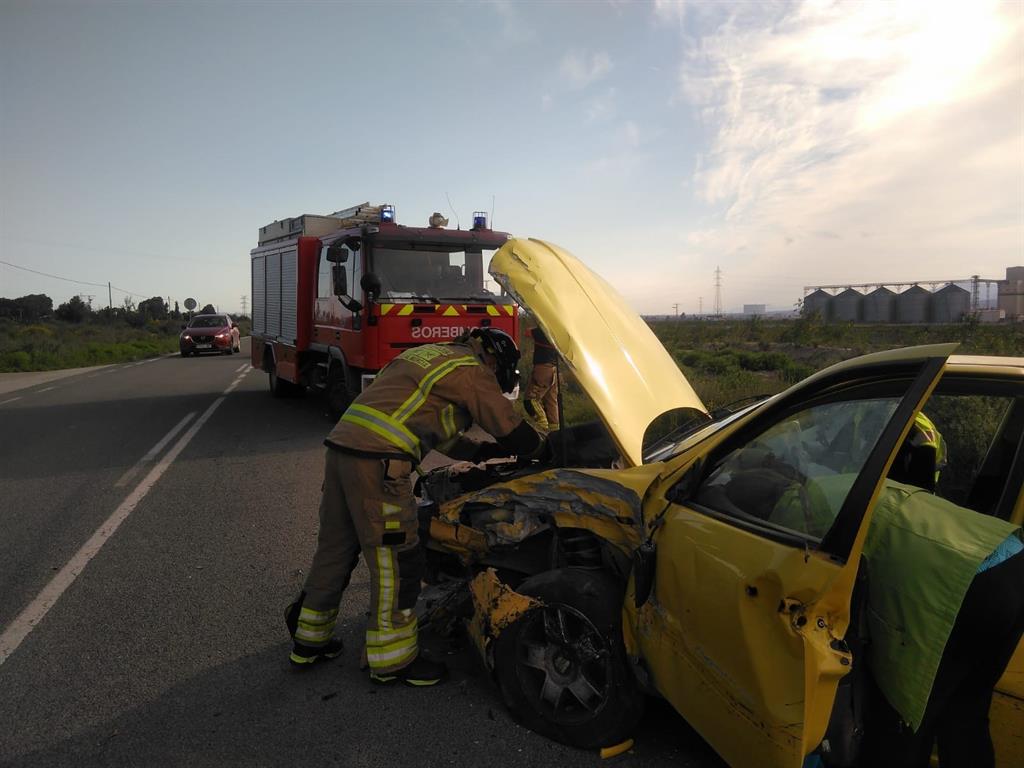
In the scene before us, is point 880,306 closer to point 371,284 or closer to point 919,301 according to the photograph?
point 919,301

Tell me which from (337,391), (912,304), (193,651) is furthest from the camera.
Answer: (912,304)

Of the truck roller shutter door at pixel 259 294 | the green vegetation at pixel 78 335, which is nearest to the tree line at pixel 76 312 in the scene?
the green vegetation at pixel 78 335

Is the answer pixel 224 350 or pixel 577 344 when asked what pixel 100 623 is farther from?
pixel 224 350

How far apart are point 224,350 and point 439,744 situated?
92.7 ft

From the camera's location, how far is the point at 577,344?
116 inches

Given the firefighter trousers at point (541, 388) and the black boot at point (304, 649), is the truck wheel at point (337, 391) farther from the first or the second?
the black boot at point (304, 649)

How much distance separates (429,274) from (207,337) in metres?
21.5

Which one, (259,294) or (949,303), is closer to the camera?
(259,294)

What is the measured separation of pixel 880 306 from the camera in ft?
189

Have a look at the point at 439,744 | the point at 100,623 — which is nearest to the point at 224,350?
the point at 100,623

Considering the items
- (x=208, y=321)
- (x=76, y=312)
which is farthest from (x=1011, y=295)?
(x=76, y=312)

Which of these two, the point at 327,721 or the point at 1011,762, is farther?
the point at 327,721

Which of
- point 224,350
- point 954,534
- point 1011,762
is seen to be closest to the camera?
point 1011,762

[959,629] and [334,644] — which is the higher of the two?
[959,629]
